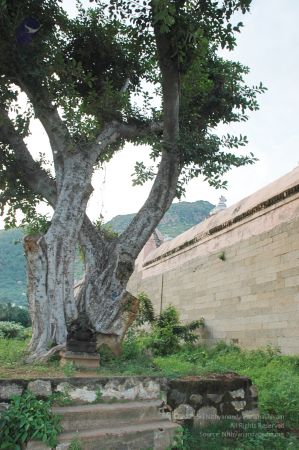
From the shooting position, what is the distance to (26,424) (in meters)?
3.53

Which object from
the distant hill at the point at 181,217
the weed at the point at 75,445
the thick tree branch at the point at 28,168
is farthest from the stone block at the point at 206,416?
the distant hill at the point at 181,217

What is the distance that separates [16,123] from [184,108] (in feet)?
11.0

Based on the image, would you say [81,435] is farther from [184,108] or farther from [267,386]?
[184,108]

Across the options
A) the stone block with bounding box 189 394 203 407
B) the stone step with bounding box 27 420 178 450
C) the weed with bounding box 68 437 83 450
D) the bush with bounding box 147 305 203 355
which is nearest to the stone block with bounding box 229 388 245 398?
the stone block with bounding box 189 394 203 407

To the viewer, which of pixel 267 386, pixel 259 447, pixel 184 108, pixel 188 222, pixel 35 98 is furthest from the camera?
pixel 188 222

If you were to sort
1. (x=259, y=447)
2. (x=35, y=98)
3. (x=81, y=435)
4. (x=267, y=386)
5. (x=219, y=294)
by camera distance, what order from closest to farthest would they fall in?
(x=81, y=435)
(x=259, y=447)
(x=267, y=386)
(x=35, y=98)
(x=219, y=294)

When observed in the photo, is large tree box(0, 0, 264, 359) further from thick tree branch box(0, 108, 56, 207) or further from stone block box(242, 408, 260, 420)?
stone block box(242, 408, 260, 420)

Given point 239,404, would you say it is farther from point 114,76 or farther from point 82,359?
point 114,76

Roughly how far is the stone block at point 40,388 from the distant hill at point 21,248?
1217 inches

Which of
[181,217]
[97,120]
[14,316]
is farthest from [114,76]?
[181,217]

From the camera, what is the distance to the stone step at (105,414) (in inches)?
152

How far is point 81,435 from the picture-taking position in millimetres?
A: 3729

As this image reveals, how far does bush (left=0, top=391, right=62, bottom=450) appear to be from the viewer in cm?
349

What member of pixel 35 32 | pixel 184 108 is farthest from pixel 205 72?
pixel 35 32
